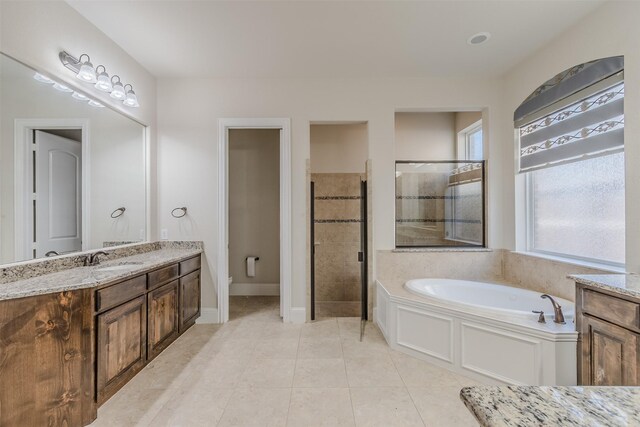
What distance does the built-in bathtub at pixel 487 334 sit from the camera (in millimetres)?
1736

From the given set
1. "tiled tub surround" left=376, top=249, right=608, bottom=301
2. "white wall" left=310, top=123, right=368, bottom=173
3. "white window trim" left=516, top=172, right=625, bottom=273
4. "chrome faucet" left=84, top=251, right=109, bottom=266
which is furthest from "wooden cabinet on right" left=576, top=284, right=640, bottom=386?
"chrome faucet" left=84, top=251, right=109, bottom=266

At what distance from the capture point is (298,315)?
301cm

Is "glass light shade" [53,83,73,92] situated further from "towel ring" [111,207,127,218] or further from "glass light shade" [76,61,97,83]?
"towel ring" [111,207,127,218]

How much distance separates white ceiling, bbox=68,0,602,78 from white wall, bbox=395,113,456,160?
1.00 metres

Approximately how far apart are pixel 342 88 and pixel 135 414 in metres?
3.33

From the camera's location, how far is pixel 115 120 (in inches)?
98.3

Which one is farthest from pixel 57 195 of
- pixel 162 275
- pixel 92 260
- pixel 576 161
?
pixel 576 161

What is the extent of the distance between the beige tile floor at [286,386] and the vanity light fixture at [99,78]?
Result: 2326 millimetres

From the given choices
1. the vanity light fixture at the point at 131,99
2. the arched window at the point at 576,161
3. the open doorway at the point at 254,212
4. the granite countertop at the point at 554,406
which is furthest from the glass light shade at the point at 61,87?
the arched window at the point at 576,161

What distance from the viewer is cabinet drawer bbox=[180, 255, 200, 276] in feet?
8.52

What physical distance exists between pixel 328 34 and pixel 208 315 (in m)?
3.09

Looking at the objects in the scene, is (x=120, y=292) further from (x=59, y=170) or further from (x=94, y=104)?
(x=94, y=104)

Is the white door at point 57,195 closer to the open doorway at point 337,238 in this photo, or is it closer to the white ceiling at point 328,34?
the white ceiling at point 328,34

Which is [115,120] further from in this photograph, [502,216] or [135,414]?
[502,216]
